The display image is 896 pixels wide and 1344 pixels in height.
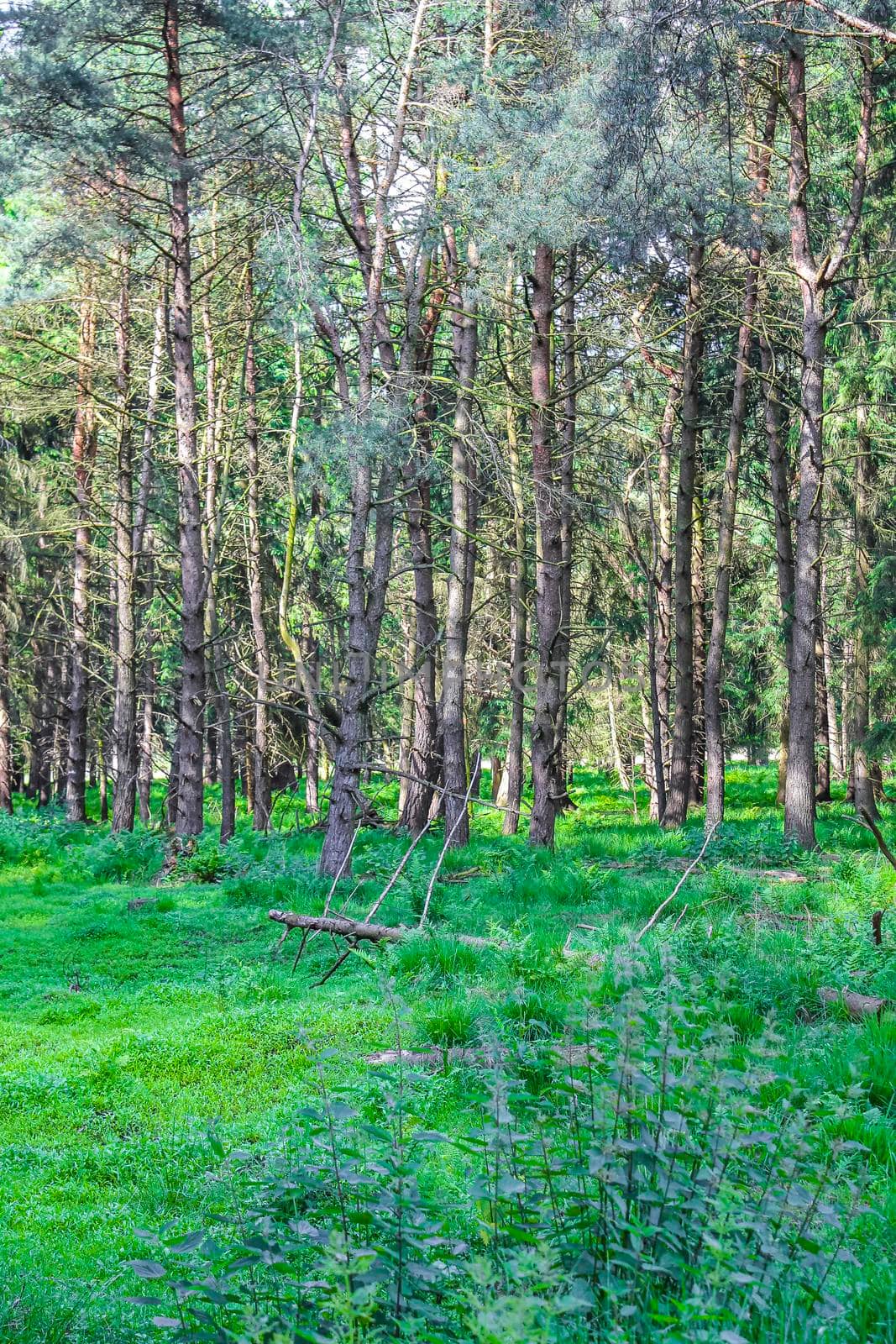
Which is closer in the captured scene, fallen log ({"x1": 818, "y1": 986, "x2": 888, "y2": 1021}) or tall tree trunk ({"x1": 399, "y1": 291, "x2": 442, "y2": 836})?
fallen log ({"x1": 818, "y1": 986, "x2": 888, "y2": 1021})

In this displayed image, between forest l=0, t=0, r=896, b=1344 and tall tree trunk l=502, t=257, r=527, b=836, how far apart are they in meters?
0.13

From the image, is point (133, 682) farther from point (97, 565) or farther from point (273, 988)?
point (273, 988)

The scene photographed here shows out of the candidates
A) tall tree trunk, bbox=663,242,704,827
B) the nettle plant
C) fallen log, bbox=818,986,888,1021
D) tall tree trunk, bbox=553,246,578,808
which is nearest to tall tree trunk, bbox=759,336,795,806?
tall tree trunk, bbox=663,242,704,827

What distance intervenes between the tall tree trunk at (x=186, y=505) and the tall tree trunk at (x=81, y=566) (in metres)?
5.47

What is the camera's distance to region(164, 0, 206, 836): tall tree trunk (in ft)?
42.5

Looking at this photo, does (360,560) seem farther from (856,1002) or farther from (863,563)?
(863,563)

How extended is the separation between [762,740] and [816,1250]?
104 ft

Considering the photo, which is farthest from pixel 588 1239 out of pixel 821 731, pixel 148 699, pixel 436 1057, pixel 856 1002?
pixel 821 731

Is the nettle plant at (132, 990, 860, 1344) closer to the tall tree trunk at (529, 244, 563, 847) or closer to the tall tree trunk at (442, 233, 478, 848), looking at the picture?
the tall tree trunk at (529, 244, 563, 847)

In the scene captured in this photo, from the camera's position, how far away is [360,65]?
12.2 m

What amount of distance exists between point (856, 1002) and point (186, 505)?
382 inches

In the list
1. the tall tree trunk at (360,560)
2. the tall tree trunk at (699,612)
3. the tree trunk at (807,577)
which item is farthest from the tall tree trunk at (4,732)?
the tree trunk at (807,577)

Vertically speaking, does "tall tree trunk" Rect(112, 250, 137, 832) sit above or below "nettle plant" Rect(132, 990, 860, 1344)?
above

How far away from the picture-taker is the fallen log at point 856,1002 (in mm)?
5785
